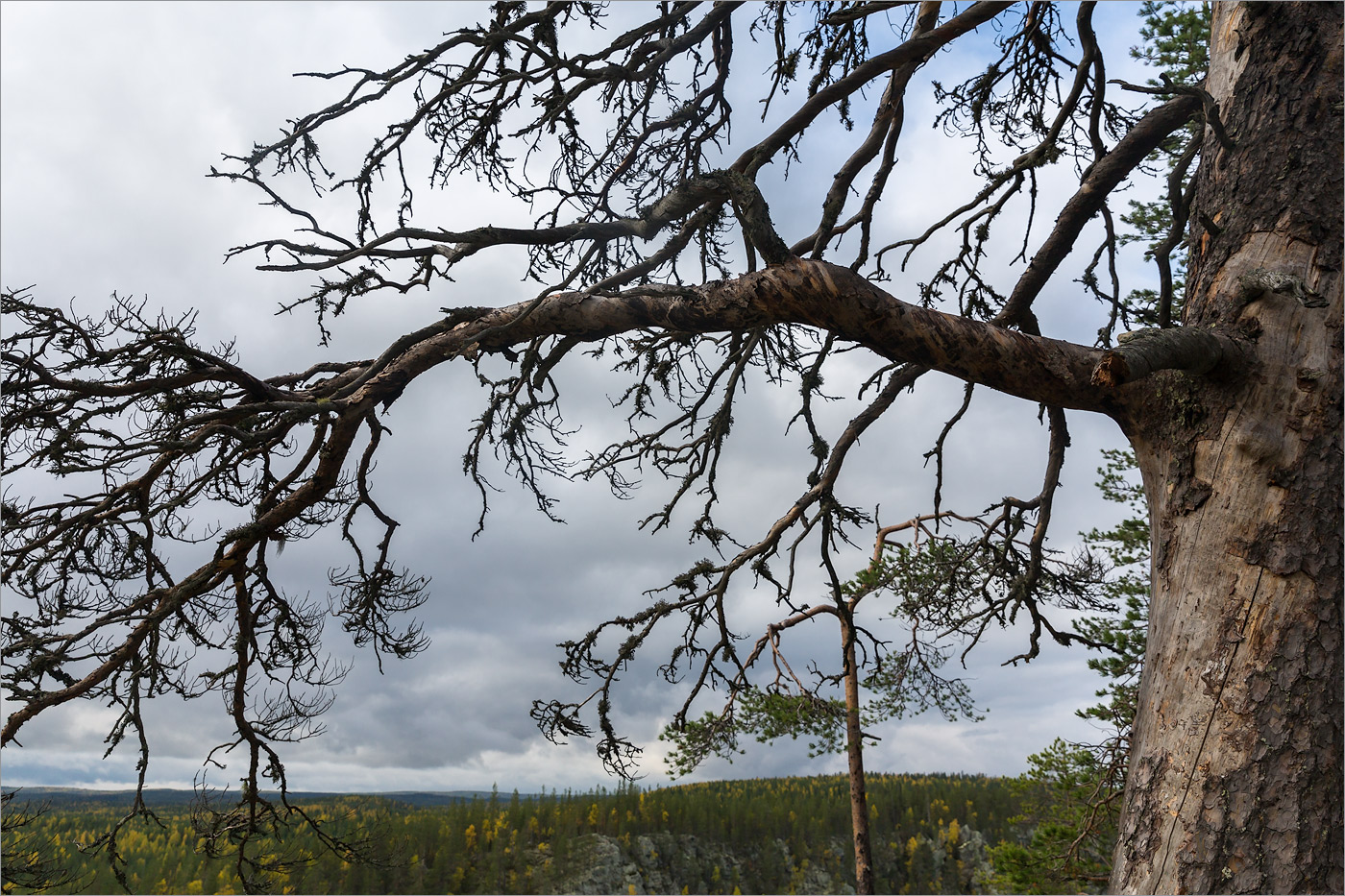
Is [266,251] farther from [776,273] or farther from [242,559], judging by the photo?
[776,273]

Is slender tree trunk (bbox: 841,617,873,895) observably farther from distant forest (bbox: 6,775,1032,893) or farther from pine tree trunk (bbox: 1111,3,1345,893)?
pine tree trunk (bbox: 1111,3,1345,893)

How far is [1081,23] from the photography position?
5.09 m

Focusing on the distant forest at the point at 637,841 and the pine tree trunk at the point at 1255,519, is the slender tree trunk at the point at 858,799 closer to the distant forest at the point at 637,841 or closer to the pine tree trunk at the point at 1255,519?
the distant forest at the point at 637,841

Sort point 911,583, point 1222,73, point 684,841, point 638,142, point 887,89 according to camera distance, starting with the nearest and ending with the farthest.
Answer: point 1222,73
point 638,142
point 887,89
point 911,583
point 684,841

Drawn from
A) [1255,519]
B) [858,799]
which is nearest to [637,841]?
[858,799]

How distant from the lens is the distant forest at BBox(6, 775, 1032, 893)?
9438 mm

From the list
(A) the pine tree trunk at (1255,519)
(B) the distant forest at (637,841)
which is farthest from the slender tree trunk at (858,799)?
(A) the pine tree trunk at (1255,519)

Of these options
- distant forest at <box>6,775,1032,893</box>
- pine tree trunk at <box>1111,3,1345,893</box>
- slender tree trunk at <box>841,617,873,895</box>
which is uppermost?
pine tree trunk at <box>1111,3,1345,893</box>

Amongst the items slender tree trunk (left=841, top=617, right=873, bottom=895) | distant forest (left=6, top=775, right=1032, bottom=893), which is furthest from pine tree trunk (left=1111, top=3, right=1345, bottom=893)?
distant forest (left=6, top=775, right=1032, bottom=893)

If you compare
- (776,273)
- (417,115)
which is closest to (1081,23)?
(776,273)

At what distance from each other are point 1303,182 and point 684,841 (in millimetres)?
12883

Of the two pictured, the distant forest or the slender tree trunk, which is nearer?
the slender tree trunk

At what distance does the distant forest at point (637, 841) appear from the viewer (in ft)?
31.0

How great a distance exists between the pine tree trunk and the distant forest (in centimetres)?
700
